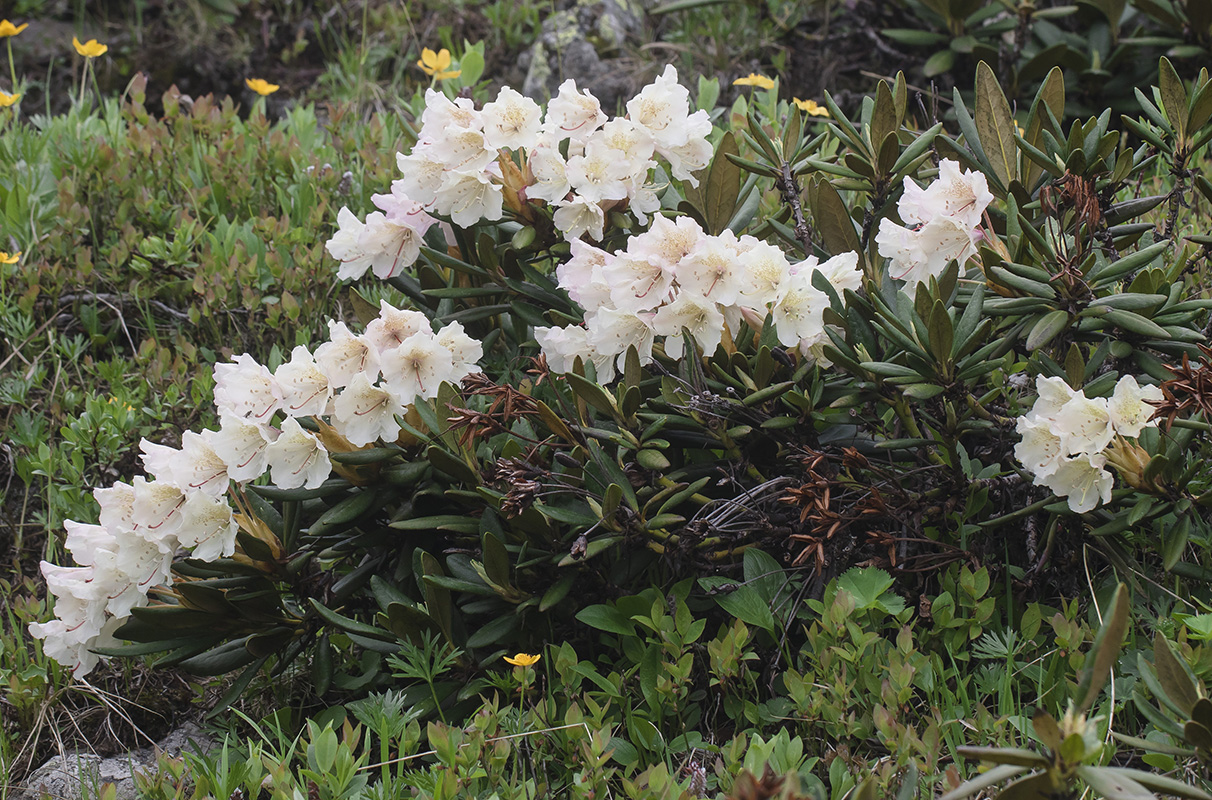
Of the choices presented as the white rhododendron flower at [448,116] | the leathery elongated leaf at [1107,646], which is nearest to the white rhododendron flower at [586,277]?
the white rhododendron flower at [448,116]

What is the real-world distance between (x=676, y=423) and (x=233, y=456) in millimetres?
790

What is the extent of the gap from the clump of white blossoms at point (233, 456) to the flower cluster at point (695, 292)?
0.32 meters

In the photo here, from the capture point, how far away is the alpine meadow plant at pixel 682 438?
1.77 metres

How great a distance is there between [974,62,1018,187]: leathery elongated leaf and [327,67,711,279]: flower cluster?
1.85 ft

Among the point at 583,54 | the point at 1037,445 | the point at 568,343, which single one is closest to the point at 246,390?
the point at 568,343

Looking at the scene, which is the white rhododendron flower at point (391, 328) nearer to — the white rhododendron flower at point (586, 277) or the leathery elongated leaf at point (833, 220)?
the white rhododendron flower at point (586, 277)

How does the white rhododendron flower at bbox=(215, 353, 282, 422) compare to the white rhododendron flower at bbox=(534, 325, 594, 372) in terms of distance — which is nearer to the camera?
the white rhododendron flower at bbox=(215, 353, 282, 422)

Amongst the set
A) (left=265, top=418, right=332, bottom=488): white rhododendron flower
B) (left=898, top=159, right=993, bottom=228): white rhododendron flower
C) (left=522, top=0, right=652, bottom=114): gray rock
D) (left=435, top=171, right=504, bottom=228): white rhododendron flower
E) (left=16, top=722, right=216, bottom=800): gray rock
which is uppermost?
(left=898, top=159, right=993, bottom=228): white rhododendron flower

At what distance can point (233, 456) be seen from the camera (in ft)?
5.89

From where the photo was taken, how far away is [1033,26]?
4.23 metres

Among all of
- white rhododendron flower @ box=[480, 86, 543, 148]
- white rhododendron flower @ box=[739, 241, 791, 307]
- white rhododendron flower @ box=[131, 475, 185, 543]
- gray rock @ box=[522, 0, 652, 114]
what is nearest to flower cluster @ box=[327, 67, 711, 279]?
white rhododendron flower @ box=[480, 86, 543, 148]

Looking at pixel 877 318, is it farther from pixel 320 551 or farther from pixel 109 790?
pixel 109 790

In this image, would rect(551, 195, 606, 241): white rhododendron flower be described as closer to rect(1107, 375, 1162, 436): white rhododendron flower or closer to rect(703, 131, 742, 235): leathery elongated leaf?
rect(703, 131, 742, 235): leathery elongated leaf

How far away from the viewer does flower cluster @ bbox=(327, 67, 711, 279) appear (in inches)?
81.6
